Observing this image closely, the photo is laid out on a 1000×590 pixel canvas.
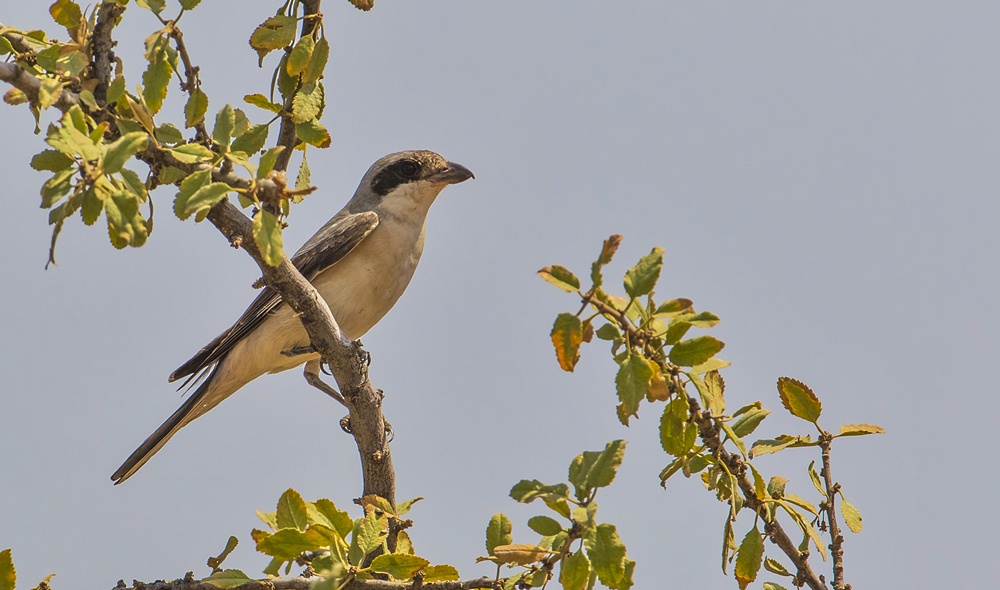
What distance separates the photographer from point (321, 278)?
6.62 m

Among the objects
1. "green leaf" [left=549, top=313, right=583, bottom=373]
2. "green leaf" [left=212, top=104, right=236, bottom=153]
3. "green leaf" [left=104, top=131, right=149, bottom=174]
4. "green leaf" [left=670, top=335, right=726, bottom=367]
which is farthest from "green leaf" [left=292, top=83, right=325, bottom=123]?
"green leaf" [left=670, top=335, right=726, bottom=367]

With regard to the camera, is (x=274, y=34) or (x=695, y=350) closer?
(x=695, y=350)

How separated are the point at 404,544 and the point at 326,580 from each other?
117 cm

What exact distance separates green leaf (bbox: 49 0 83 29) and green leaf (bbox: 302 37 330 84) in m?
0.80

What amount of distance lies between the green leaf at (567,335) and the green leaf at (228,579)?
1504 mm

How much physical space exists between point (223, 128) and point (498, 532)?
149 centimetres

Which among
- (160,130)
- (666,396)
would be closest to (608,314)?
(666,396)

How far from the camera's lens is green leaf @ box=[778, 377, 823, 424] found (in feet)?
10.6

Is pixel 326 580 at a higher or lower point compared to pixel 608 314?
lower

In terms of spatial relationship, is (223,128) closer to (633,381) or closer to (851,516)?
(633,381)

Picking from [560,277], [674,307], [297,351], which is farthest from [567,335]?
[297,351]

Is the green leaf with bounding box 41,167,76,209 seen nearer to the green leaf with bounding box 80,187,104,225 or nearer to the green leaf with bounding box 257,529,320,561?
the green leaf with bounding box 80,187,104,225

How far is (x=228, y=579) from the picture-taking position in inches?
129

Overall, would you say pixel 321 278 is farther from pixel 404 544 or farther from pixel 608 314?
pixel 608 314
